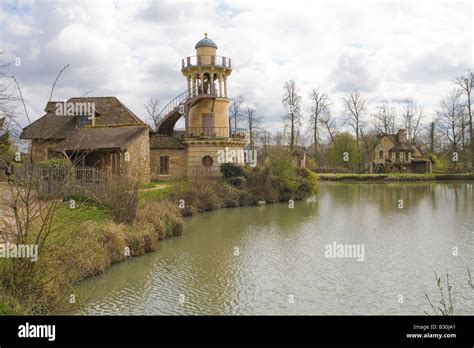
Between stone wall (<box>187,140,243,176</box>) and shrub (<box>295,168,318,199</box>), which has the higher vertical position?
stone wall (<box>187,140,243,176</box>)

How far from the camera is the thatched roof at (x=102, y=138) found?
26.6 metres

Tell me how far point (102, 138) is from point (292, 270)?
16489 mm

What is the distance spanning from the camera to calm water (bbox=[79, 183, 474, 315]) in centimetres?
1177

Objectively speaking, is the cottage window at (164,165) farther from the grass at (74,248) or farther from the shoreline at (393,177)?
the shoreline at (393,177)

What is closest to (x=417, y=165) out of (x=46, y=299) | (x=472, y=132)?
(x=472, y=132)

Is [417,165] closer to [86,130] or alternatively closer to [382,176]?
[382,176]

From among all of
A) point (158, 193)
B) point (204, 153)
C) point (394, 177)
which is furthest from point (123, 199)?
point (394, 177)

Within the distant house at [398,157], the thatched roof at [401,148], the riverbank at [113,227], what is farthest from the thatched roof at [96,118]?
the distant house at [398,157]

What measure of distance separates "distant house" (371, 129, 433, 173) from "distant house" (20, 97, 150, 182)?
42422 millimetres

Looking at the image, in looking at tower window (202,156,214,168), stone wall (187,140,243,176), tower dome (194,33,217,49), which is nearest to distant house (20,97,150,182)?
stone wall (187,140,243,176)

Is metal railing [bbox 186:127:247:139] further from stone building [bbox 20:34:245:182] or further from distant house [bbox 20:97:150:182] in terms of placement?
distant house [bbox 20:97:150:182]

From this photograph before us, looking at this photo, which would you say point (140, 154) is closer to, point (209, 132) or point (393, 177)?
point (209, 132)

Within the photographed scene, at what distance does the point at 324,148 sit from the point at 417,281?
63046mm

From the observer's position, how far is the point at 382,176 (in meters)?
57.7
